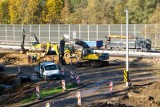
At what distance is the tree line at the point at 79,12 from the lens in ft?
293

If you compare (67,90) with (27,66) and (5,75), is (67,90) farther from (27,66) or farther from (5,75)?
(27,66)

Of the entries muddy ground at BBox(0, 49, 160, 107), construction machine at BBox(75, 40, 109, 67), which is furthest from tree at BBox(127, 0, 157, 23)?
construction machine at BBox(75, 40, 109, 67)

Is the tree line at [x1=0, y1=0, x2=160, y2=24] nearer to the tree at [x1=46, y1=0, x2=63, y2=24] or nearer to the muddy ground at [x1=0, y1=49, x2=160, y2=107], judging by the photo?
the tree at [x1=46, y1=0, x2=63, y2=24]

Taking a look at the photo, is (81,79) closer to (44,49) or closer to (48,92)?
(48,92)

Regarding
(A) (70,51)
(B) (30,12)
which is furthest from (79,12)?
(A) (70,51)

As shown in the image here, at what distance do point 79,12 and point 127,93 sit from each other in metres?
76.8

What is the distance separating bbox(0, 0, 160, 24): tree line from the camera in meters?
89.3

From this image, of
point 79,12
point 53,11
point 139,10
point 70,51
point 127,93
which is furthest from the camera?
point 53,11

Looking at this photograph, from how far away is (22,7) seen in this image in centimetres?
10612

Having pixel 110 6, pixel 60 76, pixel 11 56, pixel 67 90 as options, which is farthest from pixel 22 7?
pixel 67 90

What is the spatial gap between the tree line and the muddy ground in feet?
115

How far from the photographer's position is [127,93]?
29.7 metres

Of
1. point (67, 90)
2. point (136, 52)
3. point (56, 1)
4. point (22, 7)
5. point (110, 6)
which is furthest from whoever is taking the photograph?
point (56, 1)

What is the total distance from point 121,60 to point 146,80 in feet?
55.3
